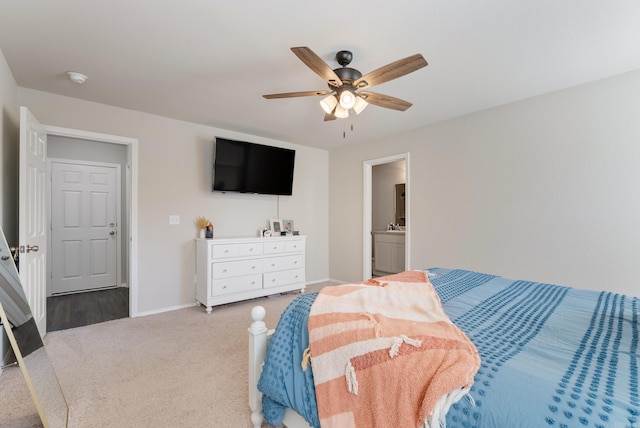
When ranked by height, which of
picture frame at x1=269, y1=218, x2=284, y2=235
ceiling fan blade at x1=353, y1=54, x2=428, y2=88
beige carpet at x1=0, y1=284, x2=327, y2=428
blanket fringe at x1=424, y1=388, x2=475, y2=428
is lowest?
beige carpet at x1=0, y1=284, x2=327, y2=428

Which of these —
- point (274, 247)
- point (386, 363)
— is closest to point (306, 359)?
point (386, 363)

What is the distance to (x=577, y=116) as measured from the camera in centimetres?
268

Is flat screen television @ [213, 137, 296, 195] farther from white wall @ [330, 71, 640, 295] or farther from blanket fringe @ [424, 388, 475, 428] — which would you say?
blanket fringe @ [424, 388, 475, 428]

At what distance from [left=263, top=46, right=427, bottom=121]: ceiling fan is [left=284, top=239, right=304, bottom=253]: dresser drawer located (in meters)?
2.25

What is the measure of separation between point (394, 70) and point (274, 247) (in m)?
2.84

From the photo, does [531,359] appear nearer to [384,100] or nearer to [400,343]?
[400,343]

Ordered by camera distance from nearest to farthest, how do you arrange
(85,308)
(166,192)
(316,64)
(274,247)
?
(316,64) < (166,192) < (85,308) < (274,247)

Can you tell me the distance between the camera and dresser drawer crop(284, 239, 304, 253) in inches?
167

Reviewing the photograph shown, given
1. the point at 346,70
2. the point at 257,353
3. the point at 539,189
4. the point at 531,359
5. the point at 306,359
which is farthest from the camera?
the point at 539,189

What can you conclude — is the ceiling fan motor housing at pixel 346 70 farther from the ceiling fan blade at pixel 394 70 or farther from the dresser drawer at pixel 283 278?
the dresser drawer at pixel 283 278

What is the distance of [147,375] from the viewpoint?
2141mm

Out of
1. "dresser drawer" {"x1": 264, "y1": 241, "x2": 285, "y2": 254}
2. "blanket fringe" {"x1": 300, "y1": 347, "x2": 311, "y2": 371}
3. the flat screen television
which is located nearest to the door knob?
the flat screen television

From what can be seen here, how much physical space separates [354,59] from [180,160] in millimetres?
2552

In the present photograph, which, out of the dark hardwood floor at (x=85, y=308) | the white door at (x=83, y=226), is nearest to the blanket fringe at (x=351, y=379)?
the dark hardwood floor at (x=85, y=308)
